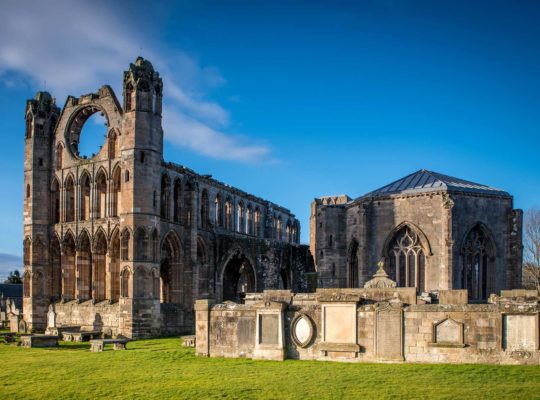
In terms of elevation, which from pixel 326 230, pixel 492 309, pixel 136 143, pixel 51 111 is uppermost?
pixel 51 111

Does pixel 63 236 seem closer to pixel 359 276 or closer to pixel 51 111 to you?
pixel 51 111

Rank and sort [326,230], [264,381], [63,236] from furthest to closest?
[63,236] < [326,230] < [264,381]

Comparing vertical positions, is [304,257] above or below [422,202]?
below

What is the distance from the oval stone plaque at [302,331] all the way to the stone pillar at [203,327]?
2.80 m

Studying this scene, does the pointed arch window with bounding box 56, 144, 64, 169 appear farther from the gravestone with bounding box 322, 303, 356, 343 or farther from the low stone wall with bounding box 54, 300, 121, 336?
the gravestone with bounding box 322, 303, 356, 343

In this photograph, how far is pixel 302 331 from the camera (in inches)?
696

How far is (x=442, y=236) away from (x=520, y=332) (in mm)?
12214

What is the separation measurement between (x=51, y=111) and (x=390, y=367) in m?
30.0

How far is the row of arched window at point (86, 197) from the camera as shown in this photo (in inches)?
1351

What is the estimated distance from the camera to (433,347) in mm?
16062

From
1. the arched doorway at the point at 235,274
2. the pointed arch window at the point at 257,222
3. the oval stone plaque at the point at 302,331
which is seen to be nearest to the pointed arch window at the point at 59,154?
the arched doorway at the point at 235,274

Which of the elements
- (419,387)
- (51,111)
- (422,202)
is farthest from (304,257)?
(419,387)

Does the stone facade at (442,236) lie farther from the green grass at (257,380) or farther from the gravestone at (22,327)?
the gravestone at (22,327)

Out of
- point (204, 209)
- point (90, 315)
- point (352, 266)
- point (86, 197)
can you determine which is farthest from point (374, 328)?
point (86, 197)
